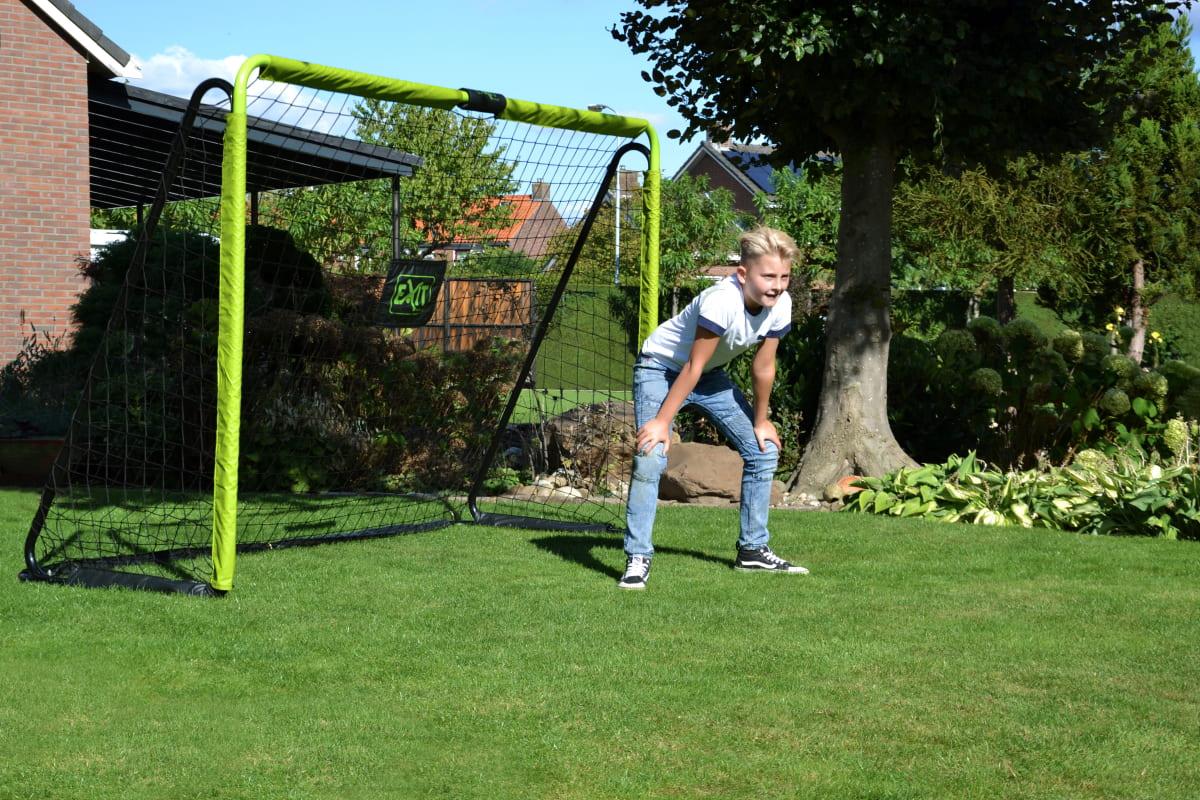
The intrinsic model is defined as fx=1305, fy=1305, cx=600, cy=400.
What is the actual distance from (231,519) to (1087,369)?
24.2 feet

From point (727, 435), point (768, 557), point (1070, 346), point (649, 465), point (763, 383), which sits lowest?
point (768, 557)

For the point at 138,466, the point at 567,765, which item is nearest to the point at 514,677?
the point at 567,765

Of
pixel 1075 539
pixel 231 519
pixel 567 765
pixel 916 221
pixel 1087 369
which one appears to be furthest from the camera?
pixel 916 221

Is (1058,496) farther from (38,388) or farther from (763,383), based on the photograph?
(38,388)

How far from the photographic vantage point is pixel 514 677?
4.82 metres

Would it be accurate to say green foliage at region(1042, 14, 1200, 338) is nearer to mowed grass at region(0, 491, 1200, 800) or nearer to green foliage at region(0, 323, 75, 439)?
green foliage at region(0, 323, 75, 439)

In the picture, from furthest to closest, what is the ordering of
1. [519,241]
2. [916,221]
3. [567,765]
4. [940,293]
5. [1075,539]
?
[940,293]
[916,221]
[519,241]
[1075,539]
[567,765]

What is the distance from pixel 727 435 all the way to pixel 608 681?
230 centimetres

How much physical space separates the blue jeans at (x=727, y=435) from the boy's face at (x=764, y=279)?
0.60 meters

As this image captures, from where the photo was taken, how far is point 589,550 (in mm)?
7738

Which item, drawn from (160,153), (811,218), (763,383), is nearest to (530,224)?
(763,383)

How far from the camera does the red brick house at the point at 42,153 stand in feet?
48.3

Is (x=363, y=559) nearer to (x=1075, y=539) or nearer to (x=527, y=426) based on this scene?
(x=1075, y=539)

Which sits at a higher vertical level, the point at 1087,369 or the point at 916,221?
the point at 916,221
